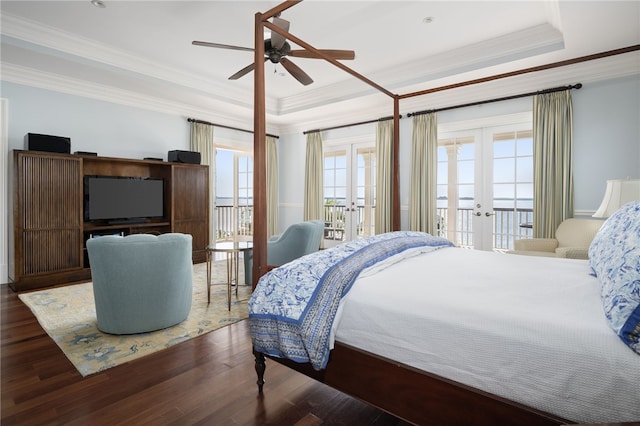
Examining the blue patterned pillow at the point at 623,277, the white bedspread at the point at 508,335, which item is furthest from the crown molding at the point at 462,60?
the white bedspread at the point at 508,335

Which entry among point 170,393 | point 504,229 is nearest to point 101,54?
point 170,393

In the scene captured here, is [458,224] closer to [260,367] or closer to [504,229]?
[504,229]

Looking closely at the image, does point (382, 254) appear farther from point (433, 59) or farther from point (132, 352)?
point (433, 59)

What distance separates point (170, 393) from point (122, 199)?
12.2 ft

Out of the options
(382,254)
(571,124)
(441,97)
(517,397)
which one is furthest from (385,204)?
(517,397)

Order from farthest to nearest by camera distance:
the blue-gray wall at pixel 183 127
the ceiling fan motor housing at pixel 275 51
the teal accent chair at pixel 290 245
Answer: the teal accent chair at pixel 290 245 < the blue-gray wall at pixel 183 127 < the ceiling fan motor housing at pixel 275 51

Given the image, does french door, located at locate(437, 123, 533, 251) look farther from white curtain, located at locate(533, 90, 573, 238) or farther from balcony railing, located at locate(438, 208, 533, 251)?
white curtain, located at locate(533, 90, 573, 238)

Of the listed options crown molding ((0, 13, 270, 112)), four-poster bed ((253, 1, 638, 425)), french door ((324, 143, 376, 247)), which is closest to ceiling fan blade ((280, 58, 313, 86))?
four-poster bed ((253, 1, 638, 425))

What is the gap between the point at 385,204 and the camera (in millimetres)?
5445

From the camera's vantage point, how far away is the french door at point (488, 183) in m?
4.43

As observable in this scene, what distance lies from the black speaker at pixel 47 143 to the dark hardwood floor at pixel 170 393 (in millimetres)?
2486

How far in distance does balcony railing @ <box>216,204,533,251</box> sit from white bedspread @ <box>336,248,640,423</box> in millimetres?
3124

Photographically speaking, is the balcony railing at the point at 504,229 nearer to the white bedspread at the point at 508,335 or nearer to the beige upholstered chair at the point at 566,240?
the beige upholstered chair at the point at 566,240

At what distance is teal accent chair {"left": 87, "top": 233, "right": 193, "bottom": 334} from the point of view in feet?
7.98
